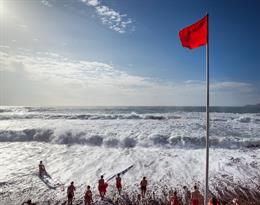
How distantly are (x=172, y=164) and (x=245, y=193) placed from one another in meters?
5.44

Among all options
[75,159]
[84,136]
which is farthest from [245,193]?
[84,136]

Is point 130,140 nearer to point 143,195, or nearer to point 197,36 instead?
point 143,195

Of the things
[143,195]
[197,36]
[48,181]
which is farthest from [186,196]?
[48,181]

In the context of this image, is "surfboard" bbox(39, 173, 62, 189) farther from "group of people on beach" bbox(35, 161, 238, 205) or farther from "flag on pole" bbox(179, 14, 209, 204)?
"flag on pole" bbox(179, 14, 209, 204)

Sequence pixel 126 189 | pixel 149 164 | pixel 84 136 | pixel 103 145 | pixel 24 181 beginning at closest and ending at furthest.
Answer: pixel 126 189
pixel 24 181
pixel 149 164
pixel 103 145
pixel 84 136

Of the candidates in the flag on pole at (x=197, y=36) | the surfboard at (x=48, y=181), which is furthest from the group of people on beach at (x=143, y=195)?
the flag on pole at (x=197, y=36)

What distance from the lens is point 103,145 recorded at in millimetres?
22984

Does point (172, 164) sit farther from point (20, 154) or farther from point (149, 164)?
point (20, 154)

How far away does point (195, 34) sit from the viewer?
7836 millimetres

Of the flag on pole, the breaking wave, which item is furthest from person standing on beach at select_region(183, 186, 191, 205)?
the breaking wave

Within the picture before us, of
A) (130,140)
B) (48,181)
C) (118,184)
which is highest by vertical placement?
(130,140)

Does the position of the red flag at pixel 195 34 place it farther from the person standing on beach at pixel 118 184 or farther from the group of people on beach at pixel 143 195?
the person standing on beach at pixel 118 184

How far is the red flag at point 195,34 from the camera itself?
25.2ft

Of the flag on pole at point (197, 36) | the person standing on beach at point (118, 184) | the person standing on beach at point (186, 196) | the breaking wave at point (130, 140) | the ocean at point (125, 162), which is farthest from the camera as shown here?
the breaking wave at point (130, 140)
